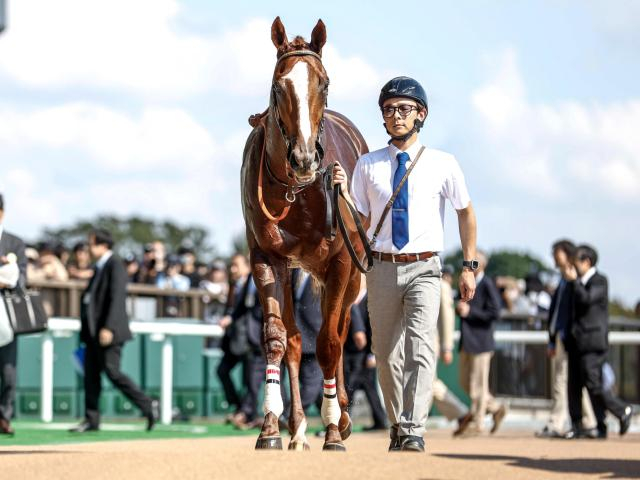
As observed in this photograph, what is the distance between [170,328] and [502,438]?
13.4 ft

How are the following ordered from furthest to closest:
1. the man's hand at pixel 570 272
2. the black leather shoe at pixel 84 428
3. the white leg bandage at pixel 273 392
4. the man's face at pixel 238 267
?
the man's face at pixel 238 267, the man's hand at pixel 570 272, the black leather shoe at pixel 84 428, the white leg bandage at pixel 273 392

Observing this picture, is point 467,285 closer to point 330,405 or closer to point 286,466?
point 330,405

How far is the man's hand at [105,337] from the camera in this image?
14.5 metres

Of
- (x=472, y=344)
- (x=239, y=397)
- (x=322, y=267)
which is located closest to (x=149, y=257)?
(x=239, y=397)

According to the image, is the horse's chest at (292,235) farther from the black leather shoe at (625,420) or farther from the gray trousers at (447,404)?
the gray trousers at (447,404)

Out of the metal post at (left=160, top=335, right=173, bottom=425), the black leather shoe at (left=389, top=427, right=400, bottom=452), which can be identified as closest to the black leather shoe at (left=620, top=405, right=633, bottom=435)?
the metal post at (left=160, top=335, right=173, bottom=425)

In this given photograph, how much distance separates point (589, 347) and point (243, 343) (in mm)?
3914

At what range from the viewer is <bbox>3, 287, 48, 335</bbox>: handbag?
13.1 m

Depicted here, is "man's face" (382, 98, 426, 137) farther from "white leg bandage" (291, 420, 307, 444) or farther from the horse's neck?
"white leg bandage" (291, 420, 307, 444)

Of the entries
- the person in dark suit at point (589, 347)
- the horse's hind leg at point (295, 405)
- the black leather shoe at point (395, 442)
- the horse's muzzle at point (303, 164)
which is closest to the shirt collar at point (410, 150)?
the horse's muzzle at point (303, 164)

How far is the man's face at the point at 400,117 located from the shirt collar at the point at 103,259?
6467 millimetres

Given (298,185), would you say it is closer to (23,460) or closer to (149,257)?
(23,460)

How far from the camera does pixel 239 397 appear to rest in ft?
55.9

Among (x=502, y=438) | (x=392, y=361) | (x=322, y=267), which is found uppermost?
(x=322, y=267)
